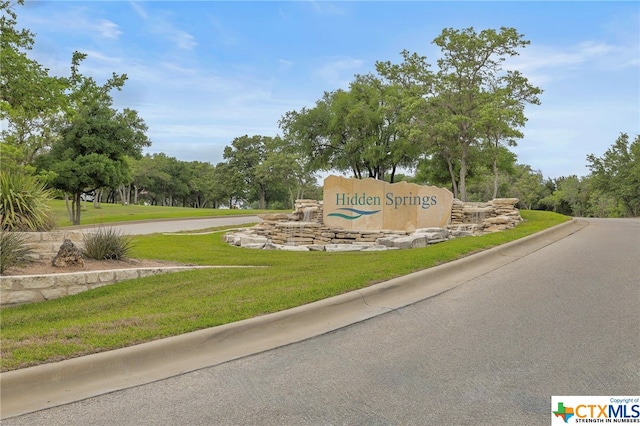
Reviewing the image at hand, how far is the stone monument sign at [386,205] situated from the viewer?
18.2 meters

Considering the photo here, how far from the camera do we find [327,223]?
1958 cm

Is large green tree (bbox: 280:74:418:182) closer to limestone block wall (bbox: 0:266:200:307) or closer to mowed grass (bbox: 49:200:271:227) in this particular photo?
mowed grass (bbox: 49:200:271:227)

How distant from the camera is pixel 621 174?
47.2 metres

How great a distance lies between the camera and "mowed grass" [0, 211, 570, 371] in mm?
4520

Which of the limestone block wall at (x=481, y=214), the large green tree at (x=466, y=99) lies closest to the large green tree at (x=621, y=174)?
the large green tree at (x=466, y=99)

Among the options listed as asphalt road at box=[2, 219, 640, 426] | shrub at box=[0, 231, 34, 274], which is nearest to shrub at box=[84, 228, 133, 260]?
shrub at box=[0, 231, 34, 274]

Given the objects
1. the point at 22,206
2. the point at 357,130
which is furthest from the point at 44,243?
the point at 357,130

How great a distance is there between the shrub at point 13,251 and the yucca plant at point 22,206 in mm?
901

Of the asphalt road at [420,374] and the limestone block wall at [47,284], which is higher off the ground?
the limestone block wall at [47,284]

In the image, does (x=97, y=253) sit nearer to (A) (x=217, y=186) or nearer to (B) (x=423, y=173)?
(B) (x=423, y=173)

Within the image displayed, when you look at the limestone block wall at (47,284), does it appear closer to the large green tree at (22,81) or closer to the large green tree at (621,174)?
the large green tree at (22,81)

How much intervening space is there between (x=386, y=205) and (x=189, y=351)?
576 inches

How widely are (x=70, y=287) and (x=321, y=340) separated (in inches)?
170

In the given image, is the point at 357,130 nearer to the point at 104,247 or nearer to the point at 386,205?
the point at 386,205
